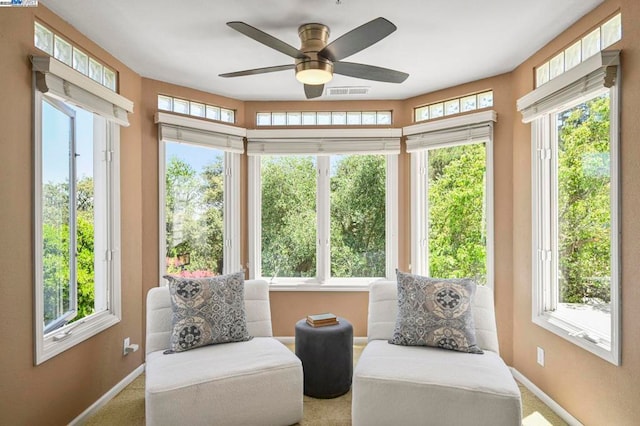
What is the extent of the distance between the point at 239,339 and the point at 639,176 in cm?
252

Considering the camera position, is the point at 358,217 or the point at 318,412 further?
the point at 358,217

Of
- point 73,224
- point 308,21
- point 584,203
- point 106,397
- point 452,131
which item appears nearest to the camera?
point 308,21

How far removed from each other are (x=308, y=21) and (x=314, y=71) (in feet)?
1.26

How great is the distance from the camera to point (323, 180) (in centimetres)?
427

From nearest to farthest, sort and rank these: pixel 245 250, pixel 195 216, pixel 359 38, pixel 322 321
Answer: pixel 359 38 → pixel 322 321 → pixel 195 216 → pixel 245 250

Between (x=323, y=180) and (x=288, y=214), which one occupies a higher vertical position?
(x=323, y=180)

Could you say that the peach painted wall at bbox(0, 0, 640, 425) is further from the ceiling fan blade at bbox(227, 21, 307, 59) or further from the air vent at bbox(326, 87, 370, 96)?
the ceiling fan blade at bbox(227, 21, 307, 59)

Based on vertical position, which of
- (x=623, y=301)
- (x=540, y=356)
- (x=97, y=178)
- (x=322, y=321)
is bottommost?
(x=540, y=356)

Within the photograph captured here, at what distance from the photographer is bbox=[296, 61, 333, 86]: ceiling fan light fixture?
91.0 inches

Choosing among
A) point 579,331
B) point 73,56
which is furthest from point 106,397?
point 579,331

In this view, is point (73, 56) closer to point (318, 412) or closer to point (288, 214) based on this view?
point (288, 214)

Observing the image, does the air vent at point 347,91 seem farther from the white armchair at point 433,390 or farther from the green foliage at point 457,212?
the white armchair at point 433,390

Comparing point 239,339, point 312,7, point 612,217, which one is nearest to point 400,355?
point 239,339

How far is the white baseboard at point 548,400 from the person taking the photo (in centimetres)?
253
